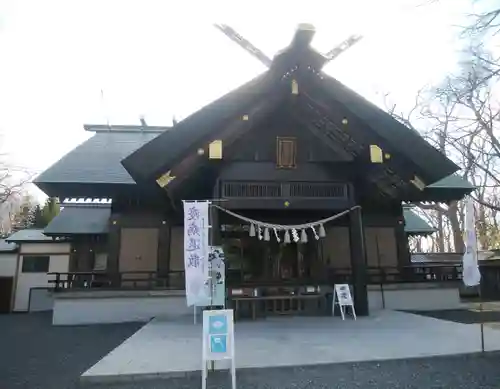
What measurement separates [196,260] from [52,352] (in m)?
3.09

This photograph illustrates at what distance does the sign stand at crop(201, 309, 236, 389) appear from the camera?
12.2ft

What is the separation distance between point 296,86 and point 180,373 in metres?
5.97

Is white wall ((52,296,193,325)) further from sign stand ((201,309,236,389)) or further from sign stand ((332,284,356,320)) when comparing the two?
sign stand ((201,309,236,389))

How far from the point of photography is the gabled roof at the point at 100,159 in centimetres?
1030

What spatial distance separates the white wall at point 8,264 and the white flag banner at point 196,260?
14112mm

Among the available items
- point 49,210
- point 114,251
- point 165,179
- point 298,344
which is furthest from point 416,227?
point 49,210

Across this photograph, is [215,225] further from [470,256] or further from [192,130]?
[470,256]

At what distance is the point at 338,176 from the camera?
8164 millimetres

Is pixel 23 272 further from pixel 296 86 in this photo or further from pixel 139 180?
pixel 296 86

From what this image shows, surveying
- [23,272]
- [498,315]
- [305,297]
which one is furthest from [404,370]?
[23,272]

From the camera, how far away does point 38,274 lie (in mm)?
15477

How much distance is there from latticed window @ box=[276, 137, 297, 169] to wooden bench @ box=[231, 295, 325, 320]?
294cm

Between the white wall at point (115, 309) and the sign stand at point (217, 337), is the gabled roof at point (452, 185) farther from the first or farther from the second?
the sign stand at point (217, 337)

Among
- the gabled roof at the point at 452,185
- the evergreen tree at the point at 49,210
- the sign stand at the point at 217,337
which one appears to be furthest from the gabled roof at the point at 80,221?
the gabled roof at the point at 452,185
